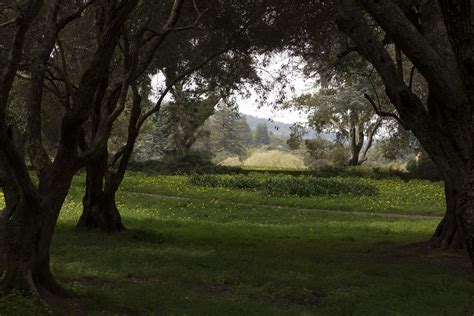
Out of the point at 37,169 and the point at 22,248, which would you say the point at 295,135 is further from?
the point at 22,248

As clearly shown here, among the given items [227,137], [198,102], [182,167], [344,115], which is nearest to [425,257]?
[198,102]

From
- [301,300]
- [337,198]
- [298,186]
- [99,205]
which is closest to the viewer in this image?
[301,300]

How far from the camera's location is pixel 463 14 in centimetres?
613

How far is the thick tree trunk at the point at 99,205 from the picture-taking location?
15.5m

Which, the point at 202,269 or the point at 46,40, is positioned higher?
the point at 46,40

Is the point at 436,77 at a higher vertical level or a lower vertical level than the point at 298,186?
higher

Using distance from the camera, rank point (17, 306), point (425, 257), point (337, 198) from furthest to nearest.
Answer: point (337, 198)
point (425, 257)
point (17, 306)

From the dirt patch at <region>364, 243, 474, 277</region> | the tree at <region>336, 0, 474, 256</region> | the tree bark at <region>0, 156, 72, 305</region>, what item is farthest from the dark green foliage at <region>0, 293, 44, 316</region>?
the dirt patch at <region>364, 243, 474, 277</region>

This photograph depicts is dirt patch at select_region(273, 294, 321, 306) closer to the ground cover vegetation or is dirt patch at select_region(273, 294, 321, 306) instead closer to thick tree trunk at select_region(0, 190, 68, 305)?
the ground cover vegetation

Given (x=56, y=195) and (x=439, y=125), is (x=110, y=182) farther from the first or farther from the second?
(x=439, y=125)

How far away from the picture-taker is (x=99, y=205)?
1572 cm

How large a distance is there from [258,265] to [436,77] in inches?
202

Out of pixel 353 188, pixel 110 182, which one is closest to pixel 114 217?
A: pixel 110 182

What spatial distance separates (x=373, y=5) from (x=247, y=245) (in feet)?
25.3
